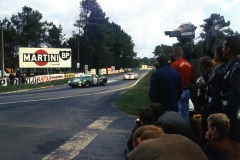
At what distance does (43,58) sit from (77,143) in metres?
42.9

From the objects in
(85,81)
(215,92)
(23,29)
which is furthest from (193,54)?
(23,29)

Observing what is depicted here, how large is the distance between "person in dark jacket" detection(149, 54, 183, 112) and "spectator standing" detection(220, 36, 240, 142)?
6.86 ft

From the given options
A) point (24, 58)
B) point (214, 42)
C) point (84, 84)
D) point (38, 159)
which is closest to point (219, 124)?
point (38, 159)

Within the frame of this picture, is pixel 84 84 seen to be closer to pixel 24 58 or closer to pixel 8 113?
pixel 24 58

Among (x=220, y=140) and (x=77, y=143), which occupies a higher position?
(x=220, y=140)

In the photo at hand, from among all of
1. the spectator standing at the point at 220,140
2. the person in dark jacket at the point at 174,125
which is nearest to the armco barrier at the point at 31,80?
the person in dark jacket at the point at 174,125

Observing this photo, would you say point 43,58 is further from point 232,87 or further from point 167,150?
point 167,150

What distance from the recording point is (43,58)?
162 feet

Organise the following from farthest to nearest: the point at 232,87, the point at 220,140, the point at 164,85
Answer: the point at 164,85 < the point at 232,87 < the point at 220,140

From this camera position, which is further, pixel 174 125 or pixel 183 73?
pixel 183 73

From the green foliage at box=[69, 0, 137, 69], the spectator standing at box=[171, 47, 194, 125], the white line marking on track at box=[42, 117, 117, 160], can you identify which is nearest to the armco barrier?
the white line marking on track at box=[42, 117, 117, 160]

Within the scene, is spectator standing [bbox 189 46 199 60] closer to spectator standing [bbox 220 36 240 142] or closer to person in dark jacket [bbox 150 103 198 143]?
person in dark jacket [bbox 150 103 198 143]

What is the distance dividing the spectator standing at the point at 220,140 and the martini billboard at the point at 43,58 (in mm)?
46131

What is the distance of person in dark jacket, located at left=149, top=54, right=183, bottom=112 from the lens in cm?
647
